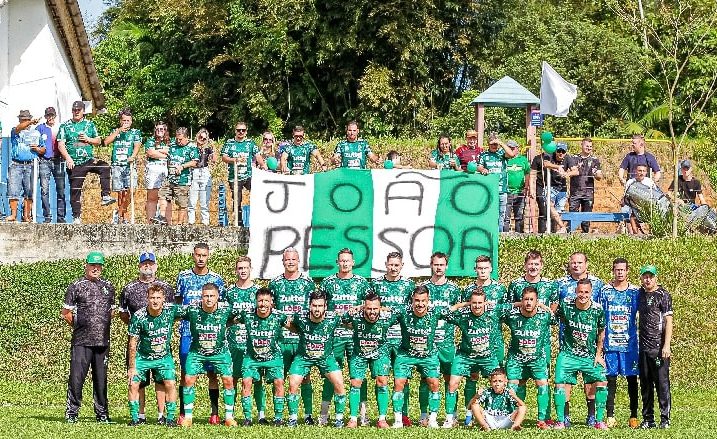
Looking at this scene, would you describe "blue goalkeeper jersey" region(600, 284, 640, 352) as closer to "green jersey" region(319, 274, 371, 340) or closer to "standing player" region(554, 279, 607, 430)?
"standing player" region(554, 279, 607, 430)

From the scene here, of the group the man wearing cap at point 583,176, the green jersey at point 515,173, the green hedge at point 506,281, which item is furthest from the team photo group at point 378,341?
the man wearing cap at point 583,176

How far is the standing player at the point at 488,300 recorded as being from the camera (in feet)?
66.0

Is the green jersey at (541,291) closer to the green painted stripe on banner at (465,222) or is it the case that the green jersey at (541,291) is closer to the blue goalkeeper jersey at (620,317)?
the blue goalkeeper jersey at (620,317)

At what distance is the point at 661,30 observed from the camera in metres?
40.3

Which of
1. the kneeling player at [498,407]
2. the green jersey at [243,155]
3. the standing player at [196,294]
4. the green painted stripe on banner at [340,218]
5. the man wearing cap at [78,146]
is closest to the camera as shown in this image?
the kneeling player at [498,407]

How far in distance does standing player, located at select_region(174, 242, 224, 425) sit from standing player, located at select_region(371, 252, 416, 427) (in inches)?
78.9

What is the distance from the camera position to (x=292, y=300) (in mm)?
20266

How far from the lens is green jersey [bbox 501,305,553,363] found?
19.8 metres

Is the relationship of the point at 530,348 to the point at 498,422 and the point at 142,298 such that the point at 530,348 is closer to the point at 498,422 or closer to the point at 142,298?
the point at 498,422

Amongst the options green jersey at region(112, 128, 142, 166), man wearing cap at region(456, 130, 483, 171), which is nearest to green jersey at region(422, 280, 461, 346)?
man wearing cap at region(456, 130, 483, 171)

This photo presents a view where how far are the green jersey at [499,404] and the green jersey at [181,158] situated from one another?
26.5ft

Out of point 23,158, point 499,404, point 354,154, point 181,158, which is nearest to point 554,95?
point 354,154

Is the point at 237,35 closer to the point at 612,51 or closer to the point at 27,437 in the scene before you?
the point at 612,51

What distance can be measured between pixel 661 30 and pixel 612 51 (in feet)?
4.49
